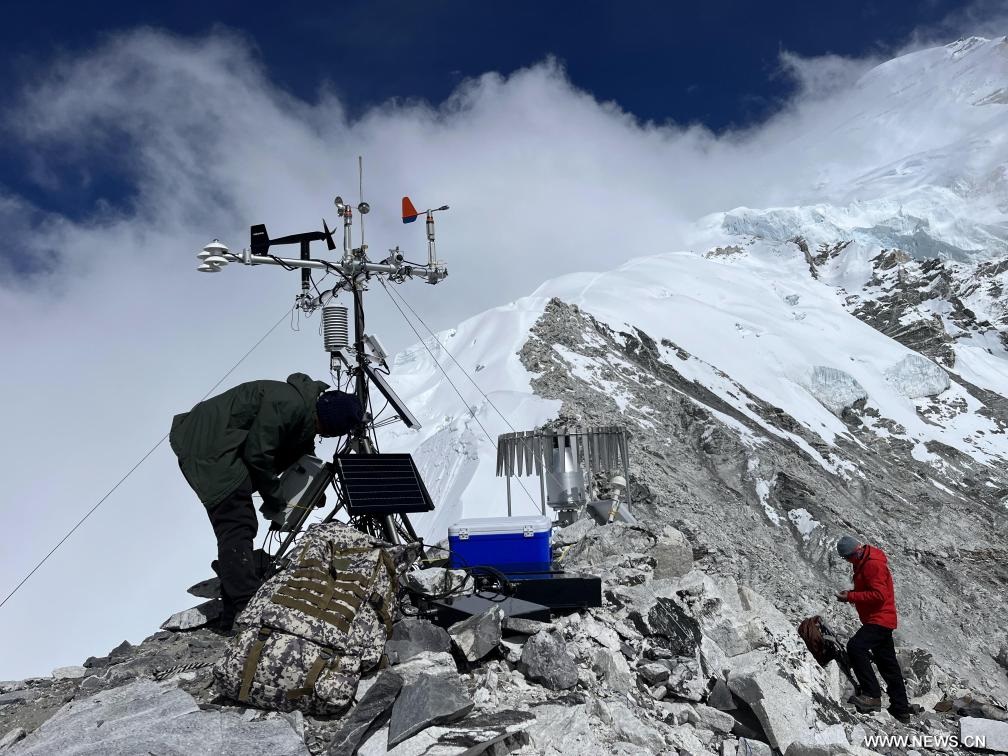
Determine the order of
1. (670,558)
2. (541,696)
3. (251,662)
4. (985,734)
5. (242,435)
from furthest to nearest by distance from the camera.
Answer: (670,558), (242,435), (985,734), (541,696), (251,662)

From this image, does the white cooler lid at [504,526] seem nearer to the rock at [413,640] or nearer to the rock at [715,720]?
the rock at [413,640]

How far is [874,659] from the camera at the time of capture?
5301 mm

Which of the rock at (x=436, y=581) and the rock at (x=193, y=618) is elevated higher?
the rock at (x=436, y=581)

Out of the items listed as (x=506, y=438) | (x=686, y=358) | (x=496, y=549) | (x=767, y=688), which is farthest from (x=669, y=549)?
(x=686, y=358)

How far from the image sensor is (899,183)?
107750 mm

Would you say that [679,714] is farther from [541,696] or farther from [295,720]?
[295,720]

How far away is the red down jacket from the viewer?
5.32 metres

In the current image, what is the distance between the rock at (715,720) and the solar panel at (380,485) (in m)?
2.38

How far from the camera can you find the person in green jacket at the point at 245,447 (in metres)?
4.48

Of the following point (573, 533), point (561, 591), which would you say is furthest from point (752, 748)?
point (573, 533)

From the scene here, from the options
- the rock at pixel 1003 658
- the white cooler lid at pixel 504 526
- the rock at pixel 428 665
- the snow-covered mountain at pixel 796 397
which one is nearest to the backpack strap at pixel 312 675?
the rock at pixel 428 665

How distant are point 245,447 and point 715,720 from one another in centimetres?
329

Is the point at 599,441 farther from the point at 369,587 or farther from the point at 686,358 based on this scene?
the point at 686,358

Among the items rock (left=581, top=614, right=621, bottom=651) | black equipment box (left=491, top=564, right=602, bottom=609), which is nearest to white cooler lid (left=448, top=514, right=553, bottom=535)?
black equipment box (left=491, top=564, right=602, bottom=609)
